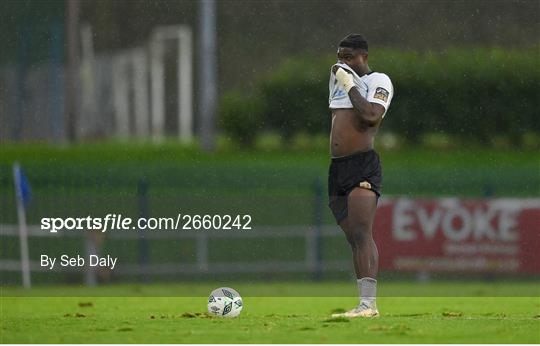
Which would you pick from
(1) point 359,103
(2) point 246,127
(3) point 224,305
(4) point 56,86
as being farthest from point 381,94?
(4) point 56,86

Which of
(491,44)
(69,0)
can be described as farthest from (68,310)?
(491,44)

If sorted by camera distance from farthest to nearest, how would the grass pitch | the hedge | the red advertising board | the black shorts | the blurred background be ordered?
the red advertising board
the hedge
the blurred background
the black shorts
the grass pitch

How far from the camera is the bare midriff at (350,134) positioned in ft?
36.1

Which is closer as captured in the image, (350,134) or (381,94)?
(381,94)

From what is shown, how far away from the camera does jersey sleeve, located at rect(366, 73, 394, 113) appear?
1087 centimetres

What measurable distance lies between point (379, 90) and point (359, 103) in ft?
0.72

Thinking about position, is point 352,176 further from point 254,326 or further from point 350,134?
point 254,326

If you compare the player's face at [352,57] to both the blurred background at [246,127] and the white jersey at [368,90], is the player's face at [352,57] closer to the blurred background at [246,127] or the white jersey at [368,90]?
the white jersey at [368,90]

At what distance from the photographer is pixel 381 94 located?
10.9 metres

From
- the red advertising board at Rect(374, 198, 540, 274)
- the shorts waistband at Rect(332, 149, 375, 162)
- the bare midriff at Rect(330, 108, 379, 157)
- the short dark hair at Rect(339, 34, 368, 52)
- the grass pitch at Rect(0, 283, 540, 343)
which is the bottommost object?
the grass pitch at Rect(0, 283, 540, 343)

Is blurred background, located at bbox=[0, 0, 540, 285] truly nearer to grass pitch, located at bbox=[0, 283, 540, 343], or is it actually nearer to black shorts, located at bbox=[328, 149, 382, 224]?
grass pitch, located at bbox=[0, 283, 540, 343]

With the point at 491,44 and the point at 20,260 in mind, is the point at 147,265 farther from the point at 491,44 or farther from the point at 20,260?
the point at 491,44

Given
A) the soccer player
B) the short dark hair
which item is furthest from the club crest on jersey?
the short dark hair

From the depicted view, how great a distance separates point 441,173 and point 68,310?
7.15 metres
